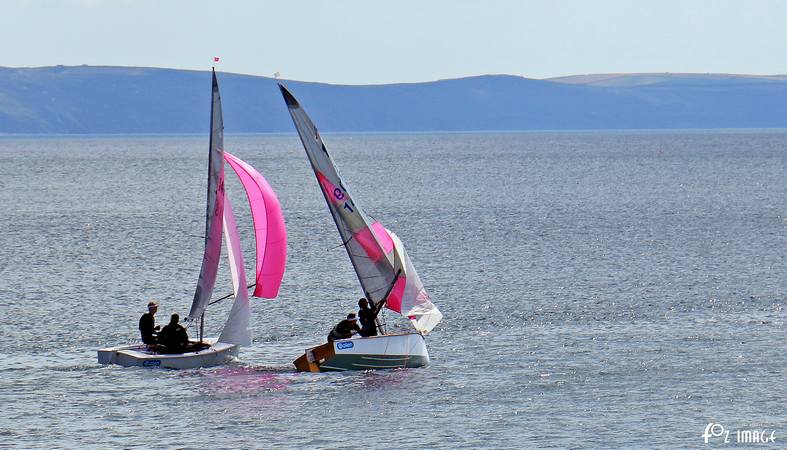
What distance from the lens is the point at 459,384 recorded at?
44.8m

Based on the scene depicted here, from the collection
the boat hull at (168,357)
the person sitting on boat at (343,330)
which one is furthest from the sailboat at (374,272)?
the boat hull at (168,357)

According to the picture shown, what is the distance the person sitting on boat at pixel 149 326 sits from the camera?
1855 inches

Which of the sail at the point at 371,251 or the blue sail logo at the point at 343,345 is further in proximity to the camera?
the sail at the point at 371,251

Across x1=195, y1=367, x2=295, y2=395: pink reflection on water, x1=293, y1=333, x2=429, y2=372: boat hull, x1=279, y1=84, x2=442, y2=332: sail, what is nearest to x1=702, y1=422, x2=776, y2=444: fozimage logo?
x1=293, y1=333, x2=429, y2=372: boat hull

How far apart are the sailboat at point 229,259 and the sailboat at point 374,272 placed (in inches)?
85.6

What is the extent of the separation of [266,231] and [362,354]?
586 centimetres

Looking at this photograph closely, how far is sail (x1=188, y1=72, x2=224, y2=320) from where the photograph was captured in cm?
4722

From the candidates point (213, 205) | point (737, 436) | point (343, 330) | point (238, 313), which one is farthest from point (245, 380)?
point (737, 436)

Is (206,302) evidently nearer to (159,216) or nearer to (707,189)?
(159,216)

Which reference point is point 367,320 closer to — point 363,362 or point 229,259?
point 363,362

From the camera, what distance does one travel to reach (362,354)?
46219 millimetres

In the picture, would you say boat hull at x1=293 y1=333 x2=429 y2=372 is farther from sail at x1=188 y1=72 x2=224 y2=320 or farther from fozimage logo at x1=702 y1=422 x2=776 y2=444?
fozimage logo at x1=702 y1=422 x2=776 y2=444

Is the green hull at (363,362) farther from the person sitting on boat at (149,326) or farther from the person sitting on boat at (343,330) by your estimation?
the person sitting on boat at (149,326)

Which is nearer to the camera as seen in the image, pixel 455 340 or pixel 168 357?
pixel 168 357
